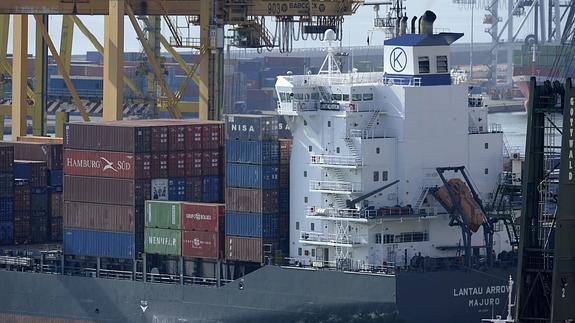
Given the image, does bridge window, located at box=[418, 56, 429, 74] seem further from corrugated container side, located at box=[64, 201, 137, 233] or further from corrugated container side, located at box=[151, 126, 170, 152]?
corrugated container side, located at box=[64, 201, 137, 233]

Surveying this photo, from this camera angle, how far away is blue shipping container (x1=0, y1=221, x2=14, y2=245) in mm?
44188

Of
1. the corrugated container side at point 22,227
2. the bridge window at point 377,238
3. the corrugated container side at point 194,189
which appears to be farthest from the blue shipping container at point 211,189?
the bridge window at point 377,238

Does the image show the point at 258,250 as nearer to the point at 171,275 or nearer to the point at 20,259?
the point at 171,275

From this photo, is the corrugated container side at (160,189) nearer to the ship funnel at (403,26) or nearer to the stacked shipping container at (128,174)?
the stacked shipping container at (128,174)

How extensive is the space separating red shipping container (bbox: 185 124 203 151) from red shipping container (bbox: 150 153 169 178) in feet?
2.64

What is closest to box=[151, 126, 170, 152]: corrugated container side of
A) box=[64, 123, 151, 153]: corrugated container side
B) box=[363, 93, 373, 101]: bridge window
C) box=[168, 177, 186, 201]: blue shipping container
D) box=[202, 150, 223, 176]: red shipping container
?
box=[64, 123, 151, 153]: corrugated container side

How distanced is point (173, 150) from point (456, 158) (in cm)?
641

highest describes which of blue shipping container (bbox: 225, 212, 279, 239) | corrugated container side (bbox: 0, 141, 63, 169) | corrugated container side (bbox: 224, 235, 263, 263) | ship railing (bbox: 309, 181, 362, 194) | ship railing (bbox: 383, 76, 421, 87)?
ship railing (bbox: 383, 76, 421, 87)

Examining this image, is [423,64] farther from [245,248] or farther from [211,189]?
[211,189]

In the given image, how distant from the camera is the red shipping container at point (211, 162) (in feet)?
139

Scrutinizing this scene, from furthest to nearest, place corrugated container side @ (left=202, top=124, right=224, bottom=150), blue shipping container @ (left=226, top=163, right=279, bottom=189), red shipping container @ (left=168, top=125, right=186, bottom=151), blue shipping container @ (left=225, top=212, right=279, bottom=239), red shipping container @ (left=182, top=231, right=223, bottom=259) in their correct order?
1. corrugated container side @ (left=202, top=124, right=224, bottom=150)
2. red shipping container @ (left=168, top=125, right=186, bottom=151)
3. red shipping container @ (left=182, top=231, right=223, bottom=259)
4. blue shipping container @ (left=226, top=163, right=279, bottom=189)
5. blue shipping container @ (left=225, top=212, right=279, bottom=239)

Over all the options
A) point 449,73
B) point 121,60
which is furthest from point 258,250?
point 121,60

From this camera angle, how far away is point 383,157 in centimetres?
3903

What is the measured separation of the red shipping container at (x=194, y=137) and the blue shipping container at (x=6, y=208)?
471cm
